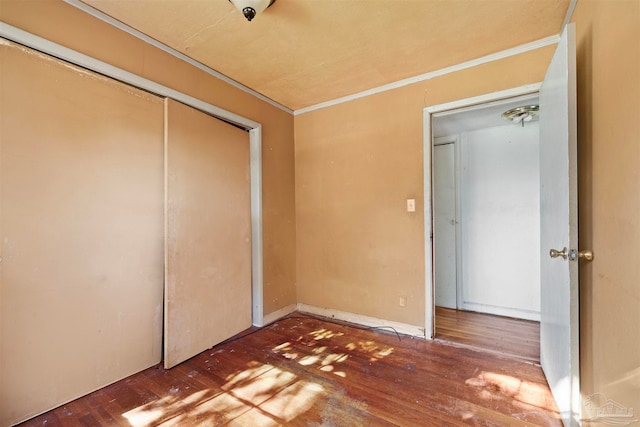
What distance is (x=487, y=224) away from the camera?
3.47 m

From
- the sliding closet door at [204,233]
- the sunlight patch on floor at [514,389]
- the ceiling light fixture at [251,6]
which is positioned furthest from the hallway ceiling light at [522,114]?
the sliding closet door at [204,233]

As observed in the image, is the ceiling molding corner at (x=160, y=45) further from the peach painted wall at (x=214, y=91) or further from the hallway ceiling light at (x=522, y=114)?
the hallway ceiling light at (x=522, y=114)

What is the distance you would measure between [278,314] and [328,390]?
4.72 feet

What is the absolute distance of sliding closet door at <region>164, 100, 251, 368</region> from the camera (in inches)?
86.7

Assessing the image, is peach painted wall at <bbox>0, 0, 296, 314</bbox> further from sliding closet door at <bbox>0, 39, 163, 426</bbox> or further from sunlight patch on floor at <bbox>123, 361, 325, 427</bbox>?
sunlight patch on floor at <bbox>123, 361, 325, 427</bbox>

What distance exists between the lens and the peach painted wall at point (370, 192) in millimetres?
2625

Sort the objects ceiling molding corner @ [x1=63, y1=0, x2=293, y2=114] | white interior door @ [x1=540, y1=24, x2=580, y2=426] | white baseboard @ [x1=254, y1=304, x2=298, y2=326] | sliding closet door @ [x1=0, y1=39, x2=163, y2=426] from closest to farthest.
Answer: white interior door @ [x1=540, y1=24, x2=580, y2=426], sliding closet door @ [x1=0, y1=39, x2=163, y2=426], ceiling molding corner @ [x1=63, y1=0, x2=293, y2=114], white baseboard @ [x1=254, y1=304, x2=298, y2=326]

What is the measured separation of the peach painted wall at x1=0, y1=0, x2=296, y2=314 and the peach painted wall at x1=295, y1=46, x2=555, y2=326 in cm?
19

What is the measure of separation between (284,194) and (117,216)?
5.66ft

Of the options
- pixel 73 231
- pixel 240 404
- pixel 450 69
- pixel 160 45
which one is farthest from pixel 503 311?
pixel 160 45

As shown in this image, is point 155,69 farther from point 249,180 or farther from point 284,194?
point 284,194

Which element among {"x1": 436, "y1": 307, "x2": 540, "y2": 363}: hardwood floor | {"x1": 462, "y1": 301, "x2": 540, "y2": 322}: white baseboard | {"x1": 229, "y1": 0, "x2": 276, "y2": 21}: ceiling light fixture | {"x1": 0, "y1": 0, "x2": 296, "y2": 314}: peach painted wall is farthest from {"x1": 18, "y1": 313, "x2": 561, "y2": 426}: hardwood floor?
{"x1": 229, "y1": 0, "x2": 276, "y2": 21}: ceiling light fixture

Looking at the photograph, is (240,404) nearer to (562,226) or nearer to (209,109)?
(562,226)

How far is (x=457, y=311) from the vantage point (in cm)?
351
